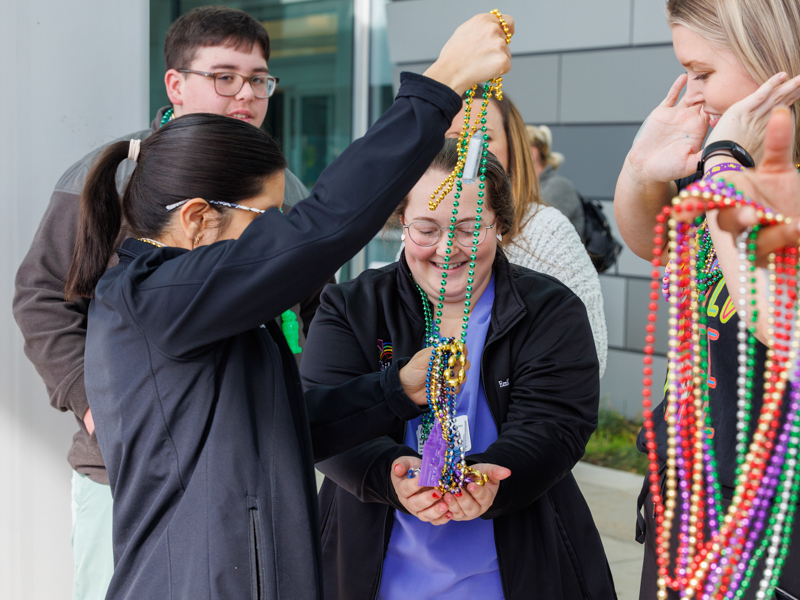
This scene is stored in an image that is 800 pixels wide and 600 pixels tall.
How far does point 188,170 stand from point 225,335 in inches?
15.3

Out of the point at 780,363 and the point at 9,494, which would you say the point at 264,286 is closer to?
the point at 780,363

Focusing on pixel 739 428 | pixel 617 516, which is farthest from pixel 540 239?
pixel 617 516

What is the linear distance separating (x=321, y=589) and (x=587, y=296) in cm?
132

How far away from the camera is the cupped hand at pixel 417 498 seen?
1.56 meters

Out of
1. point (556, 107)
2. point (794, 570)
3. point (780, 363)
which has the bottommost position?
point (794, 570)

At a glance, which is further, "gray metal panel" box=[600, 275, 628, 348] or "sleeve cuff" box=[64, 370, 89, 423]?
"gray metal panel" box=[600, 275, 628, 348]

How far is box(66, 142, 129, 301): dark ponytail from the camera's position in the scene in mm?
1611

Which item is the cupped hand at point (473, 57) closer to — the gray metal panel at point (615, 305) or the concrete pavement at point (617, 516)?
the concrete pavement at point (617, 516)

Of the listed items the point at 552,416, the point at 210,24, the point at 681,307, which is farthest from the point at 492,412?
the point at 210,24

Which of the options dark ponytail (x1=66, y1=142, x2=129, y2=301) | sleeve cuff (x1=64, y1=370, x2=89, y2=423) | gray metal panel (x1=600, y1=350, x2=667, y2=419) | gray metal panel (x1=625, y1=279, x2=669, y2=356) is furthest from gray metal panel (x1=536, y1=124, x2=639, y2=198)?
dark ponytail (x1=66, y1=142, x2=129, y2=301)

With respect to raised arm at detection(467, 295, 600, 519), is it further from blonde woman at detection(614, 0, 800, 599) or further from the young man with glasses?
the young man with glasses

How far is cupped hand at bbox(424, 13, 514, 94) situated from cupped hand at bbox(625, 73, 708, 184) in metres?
0.38

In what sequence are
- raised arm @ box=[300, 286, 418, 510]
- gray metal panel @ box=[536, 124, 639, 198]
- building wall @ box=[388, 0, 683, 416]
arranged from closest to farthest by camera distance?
raised arm @ box=[300, 286, 418, 510], building wall @ box=[388, 0, 683, 416], gray metal panel @ box=[536, 124, 639, 198]

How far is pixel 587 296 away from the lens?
2344 mm
